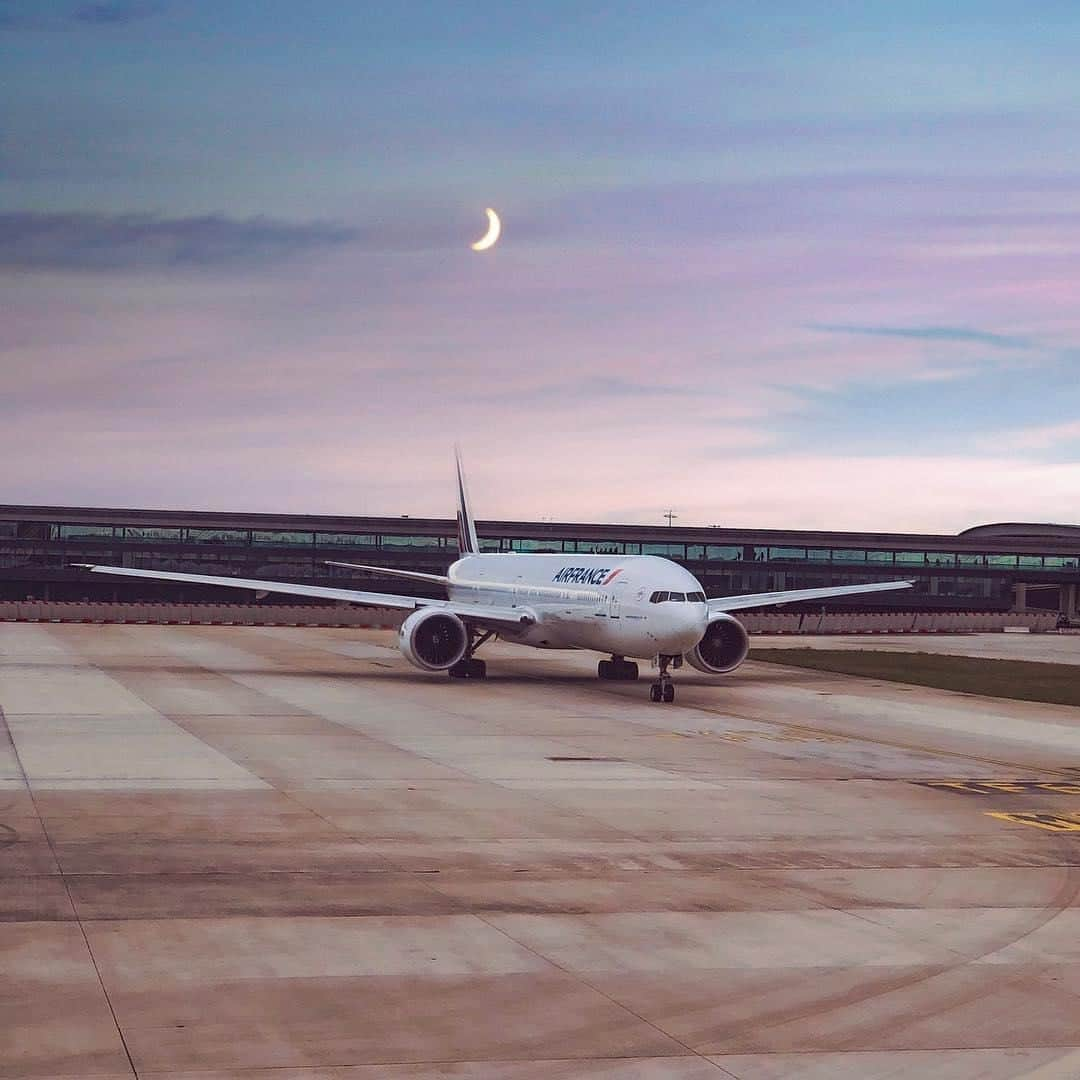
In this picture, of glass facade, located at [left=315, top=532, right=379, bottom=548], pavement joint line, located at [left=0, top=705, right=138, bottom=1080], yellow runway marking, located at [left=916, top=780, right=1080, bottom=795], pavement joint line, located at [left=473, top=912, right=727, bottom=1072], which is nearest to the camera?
pavement joint line, located at [left=0, top=705, right=138, bottom=1080]

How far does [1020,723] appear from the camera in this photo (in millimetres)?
35656

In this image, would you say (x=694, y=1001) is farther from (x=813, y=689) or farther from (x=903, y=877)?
(x=813, y=689)


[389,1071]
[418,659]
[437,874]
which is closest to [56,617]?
[418,659]

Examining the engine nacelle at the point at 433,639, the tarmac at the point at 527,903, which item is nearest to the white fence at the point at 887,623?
the engine nacelle at the point at 433,639

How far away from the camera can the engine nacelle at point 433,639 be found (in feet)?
140

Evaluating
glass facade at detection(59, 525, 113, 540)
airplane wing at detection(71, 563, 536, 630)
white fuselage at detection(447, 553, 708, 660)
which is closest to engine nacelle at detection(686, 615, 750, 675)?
white fuselage at detection(447, 553, 708, 660)

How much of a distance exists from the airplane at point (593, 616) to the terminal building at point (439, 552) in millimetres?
68946

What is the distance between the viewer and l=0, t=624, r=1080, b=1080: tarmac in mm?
10039

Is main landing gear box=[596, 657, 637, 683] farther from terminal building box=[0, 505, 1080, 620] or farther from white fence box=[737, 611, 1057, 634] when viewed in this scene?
terminal building box=[0, 505, 1080, 620]

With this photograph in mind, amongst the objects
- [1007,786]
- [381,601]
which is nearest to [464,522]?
[381,601]

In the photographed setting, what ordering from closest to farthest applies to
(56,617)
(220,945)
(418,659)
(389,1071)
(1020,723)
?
(389,1071) < (220,945) < (1020,723) < (418,659) < (56,617)

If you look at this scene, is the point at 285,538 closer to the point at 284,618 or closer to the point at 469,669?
the point at 284,618

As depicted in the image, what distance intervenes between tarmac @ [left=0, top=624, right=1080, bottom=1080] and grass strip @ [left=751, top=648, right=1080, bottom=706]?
48.8 feet

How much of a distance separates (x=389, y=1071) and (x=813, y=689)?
1450 inches
